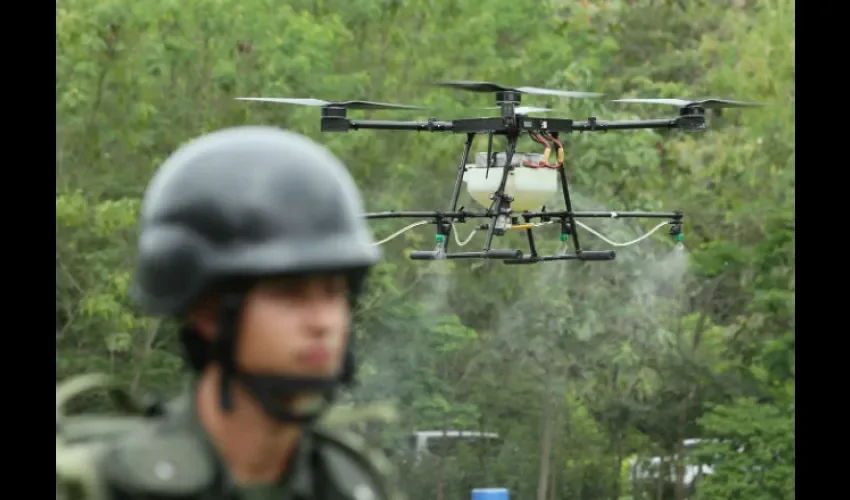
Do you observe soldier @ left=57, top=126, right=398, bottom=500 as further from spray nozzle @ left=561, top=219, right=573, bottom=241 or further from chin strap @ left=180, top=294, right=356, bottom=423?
spray nozzle @ left=561, top=219, right=573, bottom=241

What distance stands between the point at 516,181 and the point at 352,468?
9.94 m

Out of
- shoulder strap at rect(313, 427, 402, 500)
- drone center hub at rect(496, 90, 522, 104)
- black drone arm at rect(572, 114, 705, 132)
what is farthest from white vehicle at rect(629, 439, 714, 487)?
shoulder strap at rect(313, 427, 402, 500)

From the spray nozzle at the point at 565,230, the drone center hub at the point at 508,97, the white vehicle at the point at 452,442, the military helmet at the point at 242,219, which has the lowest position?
the white vehicle at the point at 452,442

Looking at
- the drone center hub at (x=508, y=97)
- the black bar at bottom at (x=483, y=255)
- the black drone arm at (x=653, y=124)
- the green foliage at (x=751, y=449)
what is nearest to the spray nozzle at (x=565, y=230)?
the black bar at bottom at (x=483, y=255)

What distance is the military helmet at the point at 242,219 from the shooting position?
2172 millimetres

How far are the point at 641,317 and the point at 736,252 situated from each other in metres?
1.41

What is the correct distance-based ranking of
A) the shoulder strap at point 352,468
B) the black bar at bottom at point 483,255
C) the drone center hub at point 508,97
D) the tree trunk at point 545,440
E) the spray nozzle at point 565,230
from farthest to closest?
the tree trunk at point 545,440 < the spray nozzle at point 565,230 < the drone center hub at point 508,97 < the black bar at bottom at point 483,255 < the shoulder strap at point 352,468

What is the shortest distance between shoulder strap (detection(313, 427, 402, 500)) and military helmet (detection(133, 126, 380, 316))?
9.8 inches

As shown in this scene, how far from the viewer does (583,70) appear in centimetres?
2302

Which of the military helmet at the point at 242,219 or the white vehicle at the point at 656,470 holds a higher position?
the military helmet at the point at 242,219

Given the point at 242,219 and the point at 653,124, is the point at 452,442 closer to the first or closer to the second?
the point at 653,124

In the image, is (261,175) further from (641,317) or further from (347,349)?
(641,317)

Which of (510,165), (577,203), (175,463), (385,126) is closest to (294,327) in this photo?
(175,463)

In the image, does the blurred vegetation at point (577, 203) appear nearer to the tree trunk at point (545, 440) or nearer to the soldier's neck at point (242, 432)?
the tree trunk at point (545, 440)
